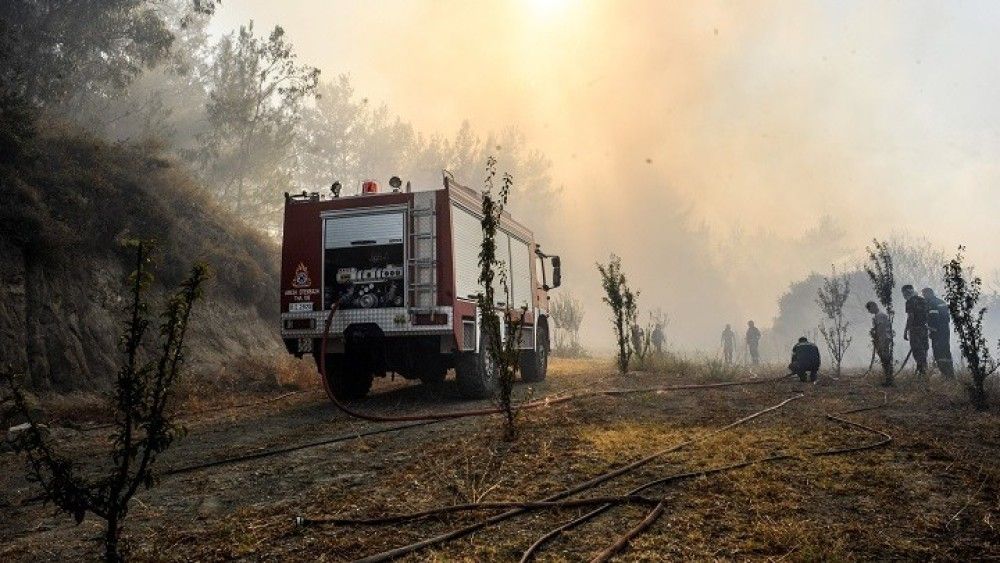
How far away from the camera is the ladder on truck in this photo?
328 inches

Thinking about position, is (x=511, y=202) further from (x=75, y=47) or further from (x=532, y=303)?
(x=532, y=303)

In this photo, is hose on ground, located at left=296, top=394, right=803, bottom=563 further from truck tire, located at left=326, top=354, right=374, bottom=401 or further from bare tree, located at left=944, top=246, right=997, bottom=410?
truck tire, located at left=326, top=354, right=374, bottom=401

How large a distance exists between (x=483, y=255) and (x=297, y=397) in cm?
645

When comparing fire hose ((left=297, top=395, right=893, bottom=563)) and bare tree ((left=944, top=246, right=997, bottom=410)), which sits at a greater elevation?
bare tree ((left=944, top=246, right=997, bottom=410))

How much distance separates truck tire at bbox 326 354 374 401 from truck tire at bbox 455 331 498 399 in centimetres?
164

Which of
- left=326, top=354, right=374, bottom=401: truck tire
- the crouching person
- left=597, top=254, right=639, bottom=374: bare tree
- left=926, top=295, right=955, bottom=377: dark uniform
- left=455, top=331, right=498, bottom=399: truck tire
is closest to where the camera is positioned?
left=455, top=331, right=498, bottom=399: truck tire

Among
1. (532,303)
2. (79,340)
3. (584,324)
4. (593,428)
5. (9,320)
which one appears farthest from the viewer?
(584,324)

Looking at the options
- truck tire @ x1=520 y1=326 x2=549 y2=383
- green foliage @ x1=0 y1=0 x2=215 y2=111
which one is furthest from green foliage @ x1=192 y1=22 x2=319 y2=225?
truck tire @ x1=520 y1=326 x2=549 y2=383

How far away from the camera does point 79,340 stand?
34.7 feet

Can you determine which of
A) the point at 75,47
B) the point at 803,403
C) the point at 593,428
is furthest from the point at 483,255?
the point at 75,47

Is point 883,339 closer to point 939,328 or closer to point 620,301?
point 939,328

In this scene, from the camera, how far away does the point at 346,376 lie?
945 centimetres

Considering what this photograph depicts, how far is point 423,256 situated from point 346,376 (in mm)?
2752

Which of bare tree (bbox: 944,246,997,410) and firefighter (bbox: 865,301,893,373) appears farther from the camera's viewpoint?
firefighter (bbox: 865,301,893,373)
